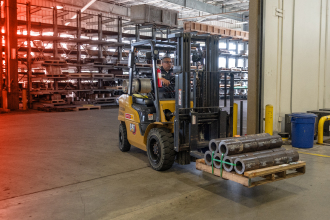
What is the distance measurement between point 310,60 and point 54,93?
38.4 ft

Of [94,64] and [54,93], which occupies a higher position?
[94,64]

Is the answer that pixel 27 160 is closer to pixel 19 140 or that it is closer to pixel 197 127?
pixel 19 140

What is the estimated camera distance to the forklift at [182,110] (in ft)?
15.8

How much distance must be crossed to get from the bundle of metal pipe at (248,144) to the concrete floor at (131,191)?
1.93 feet

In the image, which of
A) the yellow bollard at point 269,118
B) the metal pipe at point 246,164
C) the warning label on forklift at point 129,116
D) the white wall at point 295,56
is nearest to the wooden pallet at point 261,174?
the metal pipe at point 246,164

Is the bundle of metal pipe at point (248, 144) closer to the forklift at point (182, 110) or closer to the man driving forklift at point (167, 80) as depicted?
the forklift at point (182, 110)

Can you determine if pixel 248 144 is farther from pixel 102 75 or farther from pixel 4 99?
pixel 102 75

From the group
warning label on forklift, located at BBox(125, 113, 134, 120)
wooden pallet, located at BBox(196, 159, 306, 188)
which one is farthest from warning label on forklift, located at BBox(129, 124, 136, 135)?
wooden pallet, located at BBox(196, 159, 306, 188)

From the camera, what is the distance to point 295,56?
816cm

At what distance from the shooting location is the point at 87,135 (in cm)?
834

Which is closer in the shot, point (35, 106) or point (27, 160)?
point (27, 160)

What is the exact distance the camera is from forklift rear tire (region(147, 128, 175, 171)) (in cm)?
477

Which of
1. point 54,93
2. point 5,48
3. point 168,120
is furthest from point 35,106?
point 168,120

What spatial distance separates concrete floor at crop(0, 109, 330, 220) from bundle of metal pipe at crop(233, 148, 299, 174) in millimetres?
442
